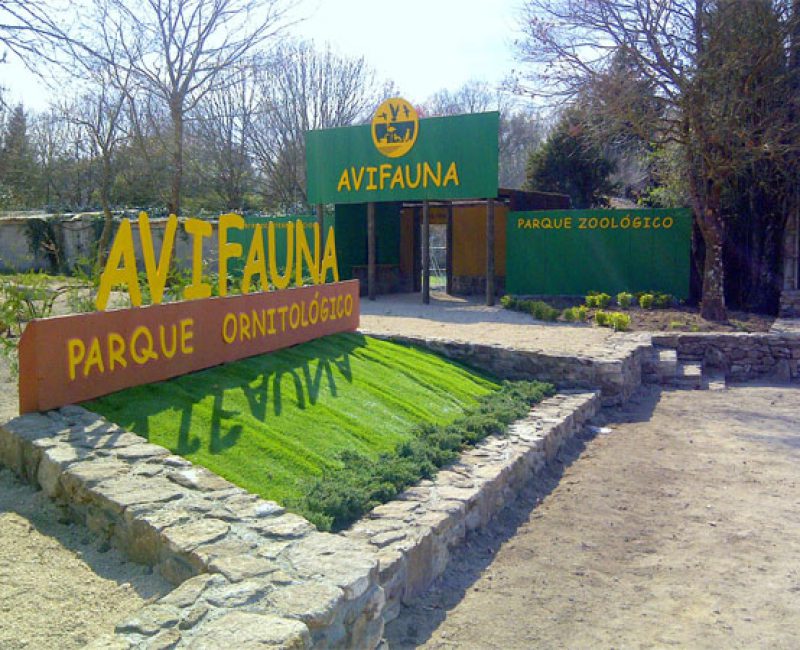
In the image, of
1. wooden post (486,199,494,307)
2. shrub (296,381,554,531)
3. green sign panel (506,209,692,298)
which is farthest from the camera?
wooden post (486,199,494,307)

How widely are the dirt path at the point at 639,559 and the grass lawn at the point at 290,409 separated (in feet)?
4.00

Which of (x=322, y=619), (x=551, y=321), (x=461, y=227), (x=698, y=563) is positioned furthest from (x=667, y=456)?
(x=461, y=227)

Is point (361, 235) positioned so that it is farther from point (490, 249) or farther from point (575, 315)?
point (575, 315)

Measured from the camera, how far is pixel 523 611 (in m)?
4.33

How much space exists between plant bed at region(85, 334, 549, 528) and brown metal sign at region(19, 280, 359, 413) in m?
0.13

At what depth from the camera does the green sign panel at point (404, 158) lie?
16.1 meters

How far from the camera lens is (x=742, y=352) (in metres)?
11.6

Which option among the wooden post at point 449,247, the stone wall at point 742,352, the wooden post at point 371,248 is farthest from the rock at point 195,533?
the wooden post at point 449,247

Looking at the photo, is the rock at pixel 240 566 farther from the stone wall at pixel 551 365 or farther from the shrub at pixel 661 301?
the shrub at pixel 661 301

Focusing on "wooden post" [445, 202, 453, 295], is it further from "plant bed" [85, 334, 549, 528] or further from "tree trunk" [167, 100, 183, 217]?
"plant bed" [85, 334, 549, 528]

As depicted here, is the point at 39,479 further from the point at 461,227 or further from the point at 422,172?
the point at 461,227

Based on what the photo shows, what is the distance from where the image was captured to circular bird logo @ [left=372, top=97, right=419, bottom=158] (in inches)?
657

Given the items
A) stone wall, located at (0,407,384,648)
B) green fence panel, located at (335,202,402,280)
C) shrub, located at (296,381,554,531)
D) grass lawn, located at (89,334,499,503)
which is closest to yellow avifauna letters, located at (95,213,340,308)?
grass lawn, located at (89,334,499,503)

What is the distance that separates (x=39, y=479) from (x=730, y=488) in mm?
5365
